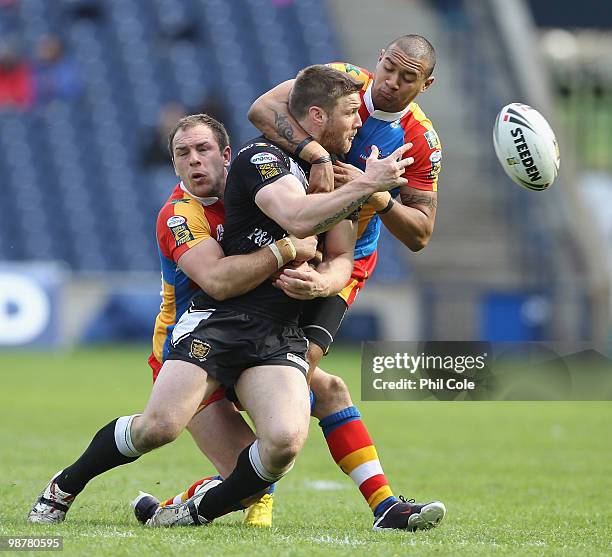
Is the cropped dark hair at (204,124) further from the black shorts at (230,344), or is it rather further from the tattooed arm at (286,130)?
the black shorts at (230,344)

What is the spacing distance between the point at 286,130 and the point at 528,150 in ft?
4.01

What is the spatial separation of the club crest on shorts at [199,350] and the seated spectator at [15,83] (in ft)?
57.1

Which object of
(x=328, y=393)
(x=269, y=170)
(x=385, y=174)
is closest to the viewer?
(x=385, y=174)

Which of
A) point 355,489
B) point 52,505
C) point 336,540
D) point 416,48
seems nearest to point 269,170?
point 416,48

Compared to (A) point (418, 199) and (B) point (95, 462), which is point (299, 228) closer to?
Answer: (A) point (418, 199)

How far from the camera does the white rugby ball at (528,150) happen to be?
637 cm

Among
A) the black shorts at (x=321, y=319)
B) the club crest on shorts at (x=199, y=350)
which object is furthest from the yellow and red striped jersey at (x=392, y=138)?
the club crest on shorts at (x=199, y=350)

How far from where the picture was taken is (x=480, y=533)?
5973 millimetres

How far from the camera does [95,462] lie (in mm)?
5801

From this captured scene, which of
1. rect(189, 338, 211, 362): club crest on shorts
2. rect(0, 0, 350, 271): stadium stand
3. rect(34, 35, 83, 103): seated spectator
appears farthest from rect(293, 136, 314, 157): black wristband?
rect(34, 35, 83, 103): seated spectator

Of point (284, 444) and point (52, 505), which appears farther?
point (52, 505)

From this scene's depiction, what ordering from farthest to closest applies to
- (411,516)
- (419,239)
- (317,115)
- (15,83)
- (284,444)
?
1. (15,83)
2. (419,239)
3. (411,516)
4. (317,115)
5. (284,444)

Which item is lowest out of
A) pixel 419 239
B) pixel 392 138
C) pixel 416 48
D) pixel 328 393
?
pixel 328 393

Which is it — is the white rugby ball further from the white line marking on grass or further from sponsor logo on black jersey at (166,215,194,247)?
the white line marking on grass
